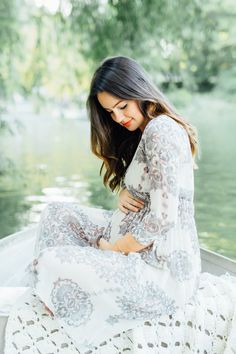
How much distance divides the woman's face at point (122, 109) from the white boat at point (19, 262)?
0.53m

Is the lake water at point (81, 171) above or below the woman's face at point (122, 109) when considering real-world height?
below

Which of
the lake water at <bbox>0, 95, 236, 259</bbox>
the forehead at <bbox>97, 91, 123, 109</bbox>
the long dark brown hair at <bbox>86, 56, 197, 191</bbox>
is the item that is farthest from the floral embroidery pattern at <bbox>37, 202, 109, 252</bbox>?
the lake water at <bbox>0, 95, 236, 259</bbox>

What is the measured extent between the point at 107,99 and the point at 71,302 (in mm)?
537

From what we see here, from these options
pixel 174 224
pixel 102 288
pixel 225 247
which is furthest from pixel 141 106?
pixel 225 247

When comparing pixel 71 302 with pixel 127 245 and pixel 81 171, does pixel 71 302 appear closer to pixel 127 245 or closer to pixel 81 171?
pixel 127 245

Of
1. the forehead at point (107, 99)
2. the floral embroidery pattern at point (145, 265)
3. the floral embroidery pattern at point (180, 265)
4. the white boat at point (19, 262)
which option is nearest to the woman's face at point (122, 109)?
the forehead at point (107, 99)

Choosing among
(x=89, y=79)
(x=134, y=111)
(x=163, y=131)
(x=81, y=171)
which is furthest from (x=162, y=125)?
(x=81, y=171)

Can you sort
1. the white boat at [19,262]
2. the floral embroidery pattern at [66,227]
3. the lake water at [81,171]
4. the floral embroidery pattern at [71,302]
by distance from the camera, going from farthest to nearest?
the lake water at [81,171] < the white boat at [19,262] < the floral embroidery pattern at [66,227] < the floral embroidery pattern at [71,302]

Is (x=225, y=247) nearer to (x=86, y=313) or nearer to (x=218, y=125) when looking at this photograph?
(x=218, y=125)

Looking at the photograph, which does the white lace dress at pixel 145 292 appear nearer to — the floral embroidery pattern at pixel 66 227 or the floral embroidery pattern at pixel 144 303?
the floral embroidery pattern at pixel 144 303

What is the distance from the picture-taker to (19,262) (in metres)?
2.11

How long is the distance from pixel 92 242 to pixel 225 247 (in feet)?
7.87

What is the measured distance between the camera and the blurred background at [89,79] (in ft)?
14.0

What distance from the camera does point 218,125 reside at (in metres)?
5.79
